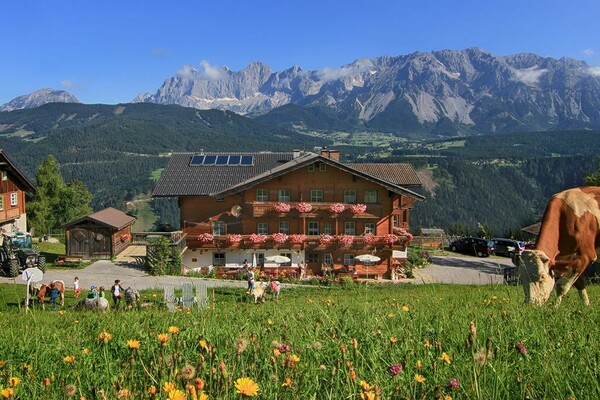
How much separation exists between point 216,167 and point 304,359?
42287mm

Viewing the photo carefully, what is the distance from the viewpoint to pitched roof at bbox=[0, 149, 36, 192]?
41.8 meters

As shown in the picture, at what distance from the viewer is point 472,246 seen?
5006 cm

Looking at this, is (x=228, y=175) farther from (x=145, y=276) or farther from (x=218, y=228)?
(x=145, y=276)

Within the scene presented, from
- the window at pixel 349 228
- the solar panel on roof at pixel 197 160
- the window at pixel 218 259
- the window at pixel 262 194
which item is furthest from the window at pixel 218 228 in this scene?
the window at pixel 349 228

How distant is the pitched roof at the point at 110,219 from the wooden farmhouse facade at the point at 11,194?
7.91 m

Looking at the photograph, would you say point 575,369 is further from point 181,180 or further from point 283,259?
point 181,180

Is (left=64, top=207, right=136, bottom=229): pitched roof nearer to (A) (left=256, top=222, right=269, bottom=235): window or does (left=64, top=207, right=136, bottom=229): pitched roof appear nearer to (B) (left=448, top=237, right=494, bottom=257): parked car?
(A) (left=256, top=222, right=269, bottom=235): window

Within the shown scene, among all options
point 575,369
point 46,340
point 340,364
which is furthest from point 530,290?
point 46,340

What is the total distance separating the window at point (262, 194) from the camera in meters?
39.9

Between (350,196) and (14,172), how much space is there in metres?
29.1

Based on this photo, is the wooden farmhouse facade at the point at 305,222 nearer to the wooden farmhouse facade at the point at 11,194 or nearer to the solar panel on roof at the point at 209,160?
the solar panel on roof at the point at 209,160

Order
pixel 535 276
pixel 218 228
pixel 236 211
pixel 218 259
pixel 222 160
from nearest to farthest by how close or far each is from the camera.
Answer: pixel 535 276
pixel 218 259
pixel 236 211
pixel 218 228
pixel 222 160

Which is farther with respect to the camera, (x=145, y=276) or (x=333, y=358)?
(x=145, y=276)

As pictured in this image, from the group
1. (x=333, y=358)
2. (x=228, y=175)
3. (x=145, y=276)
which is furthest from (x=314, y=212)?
(x=333, y=358)
